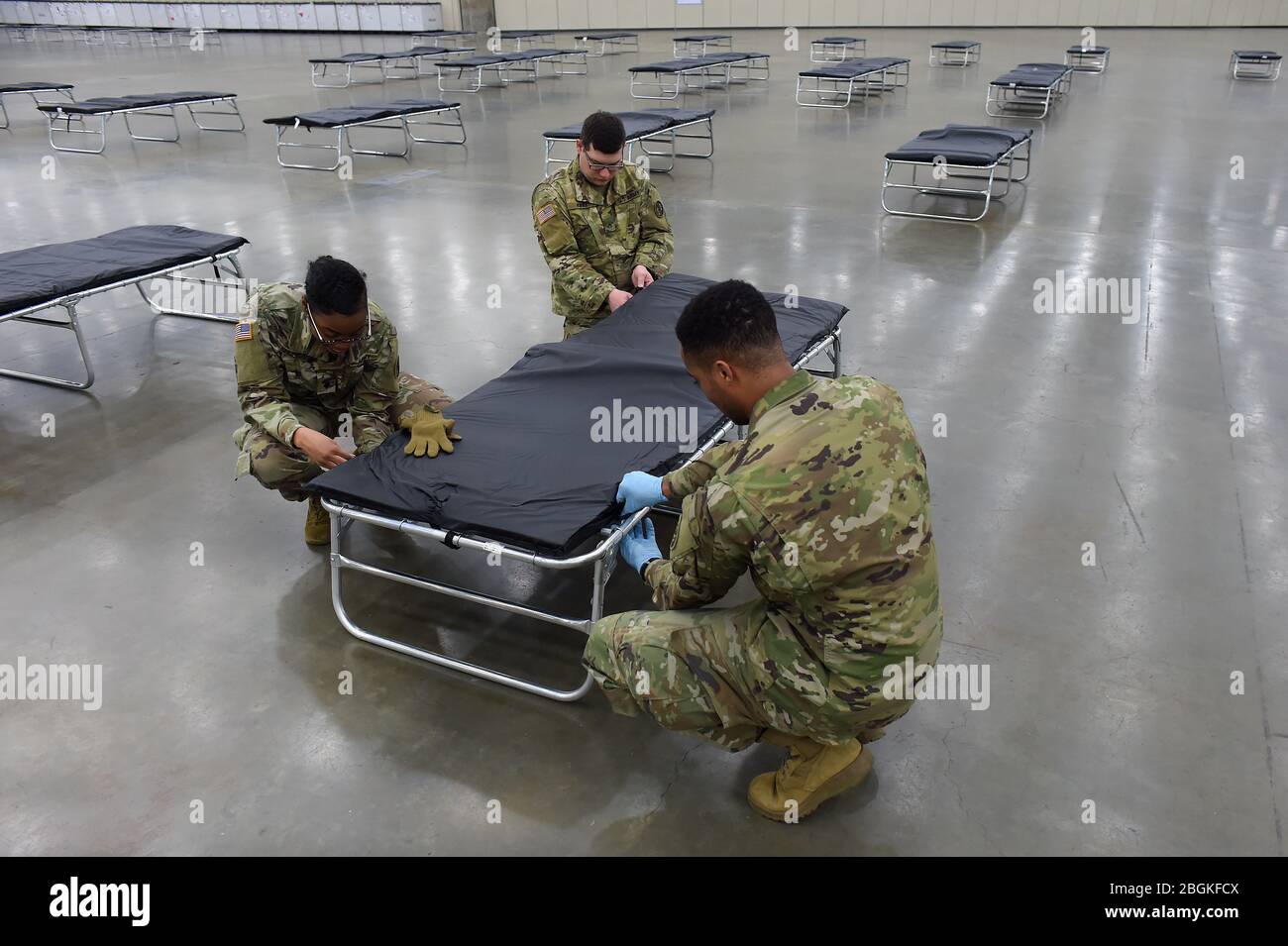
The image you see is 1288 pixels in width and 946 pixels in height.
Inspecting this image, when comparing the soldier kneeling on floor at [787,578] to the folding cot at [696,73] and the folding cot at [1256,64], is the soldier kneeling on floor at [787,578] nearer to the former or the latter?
the folding cot at [696,73]

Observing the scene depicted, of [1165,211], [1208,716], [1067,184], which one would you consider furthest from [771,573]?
[1067,184]

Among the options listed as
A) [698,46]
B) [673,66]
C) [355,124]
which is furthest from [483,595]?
[698,46]

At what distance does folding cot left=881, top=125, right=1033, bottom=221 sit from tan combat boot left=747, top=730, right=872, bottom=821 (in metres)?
5.33

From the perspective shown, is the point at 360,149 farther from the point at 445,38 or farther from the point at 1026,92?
the point at 445,38

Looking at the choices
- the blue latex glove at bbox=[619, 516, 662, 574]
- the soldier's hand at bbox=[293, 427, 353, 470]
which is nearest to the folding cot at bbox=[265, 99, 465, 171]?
the soldier's hand at bbox=[293, 427, 353, 470]

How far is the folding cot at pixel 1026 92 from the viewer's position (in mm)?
10038

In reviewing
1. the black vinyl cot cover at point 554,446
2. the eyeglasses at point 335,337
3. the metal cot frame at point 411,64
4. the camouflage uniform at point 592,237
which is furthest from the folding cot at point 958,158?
the metal cot frame at point 411,64

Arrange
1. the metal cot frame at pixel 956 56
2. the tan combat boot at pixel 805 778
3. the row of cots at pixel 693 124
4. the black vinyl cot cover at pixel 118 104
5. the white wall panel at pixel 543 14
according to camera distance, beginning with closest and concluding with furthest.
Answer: the tan combat boot at pixel 805 778 → the row of cots at pixel 693 124 → the black vinyl cot cover at pixel 118 104 → the metal cot frame at pixel 956 56 → the white wall panel at pixel 543 14

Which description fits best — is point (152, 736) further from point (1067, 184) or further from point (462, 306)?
point (1067, 184)

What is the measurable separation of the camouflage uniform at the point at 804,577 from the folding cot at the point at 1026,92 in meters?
9.70

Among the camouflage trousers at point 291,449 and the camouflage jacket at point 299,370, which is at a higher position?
the camouflage jacket at point 299,370

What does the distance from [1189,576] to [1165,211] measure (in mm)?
4856

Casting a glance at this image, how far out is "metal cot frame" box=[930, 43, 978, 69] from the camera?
1512cm

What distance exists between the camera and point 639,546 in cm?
227
